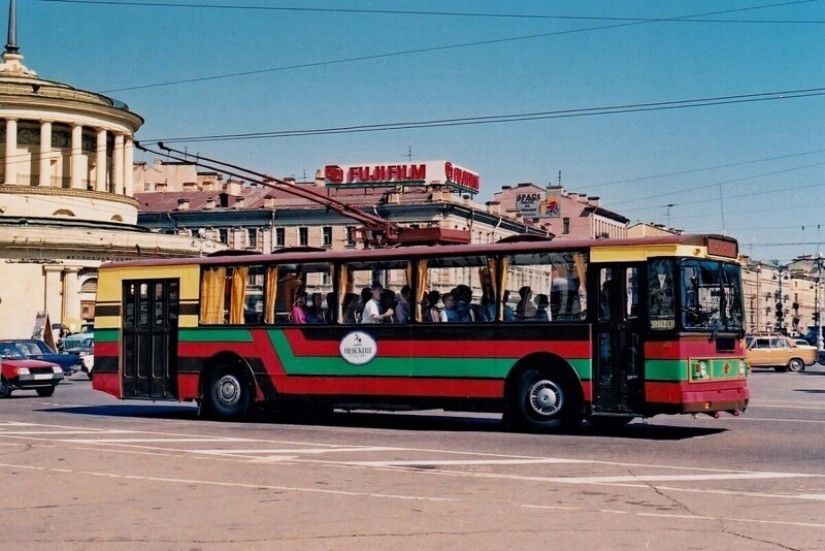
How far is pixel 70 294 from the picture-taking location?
73125 millimetres

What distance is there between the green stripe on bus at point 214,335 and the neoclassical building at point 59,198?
2082 inches

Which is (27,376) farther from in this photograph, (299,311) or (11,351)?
(299,311)

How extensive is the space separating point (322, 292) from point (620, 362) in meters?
5.38

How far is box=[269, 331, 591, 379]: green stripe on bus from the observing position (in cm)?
1792

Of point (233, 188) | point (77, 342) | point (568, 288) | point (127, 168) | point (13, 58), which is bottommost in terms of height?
point (77, 342)

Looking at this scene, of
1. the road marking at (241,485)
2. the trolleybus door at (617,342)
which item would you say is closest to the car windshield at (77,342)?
the trolleybus door at (617,342)

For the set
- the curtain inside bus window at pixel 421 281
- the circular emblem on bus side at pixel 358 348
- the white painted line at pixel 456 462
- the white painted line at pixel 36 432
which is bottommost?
the white painted line at pixel 456 462

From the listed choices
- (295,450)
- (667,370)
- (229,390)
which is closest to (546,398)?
(667,370)

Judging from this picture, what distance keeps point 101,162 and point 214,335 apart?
65479mm

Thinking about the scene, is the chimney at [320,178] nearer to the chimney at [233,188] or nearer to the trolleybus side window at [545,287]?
the chimney at [233,188]

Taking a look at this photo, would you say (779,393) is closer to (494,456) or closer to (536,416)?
(536,416)

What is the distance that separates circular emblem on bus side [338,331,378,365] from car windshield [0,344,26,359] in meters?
16.7

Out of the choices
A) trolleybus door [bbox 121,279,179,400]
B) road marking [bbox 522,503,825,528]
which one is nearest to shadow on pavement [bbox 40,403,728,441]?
trolleybus door [bbox 121,279,179,400]

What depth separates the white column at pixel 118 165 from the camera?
83.9 m
